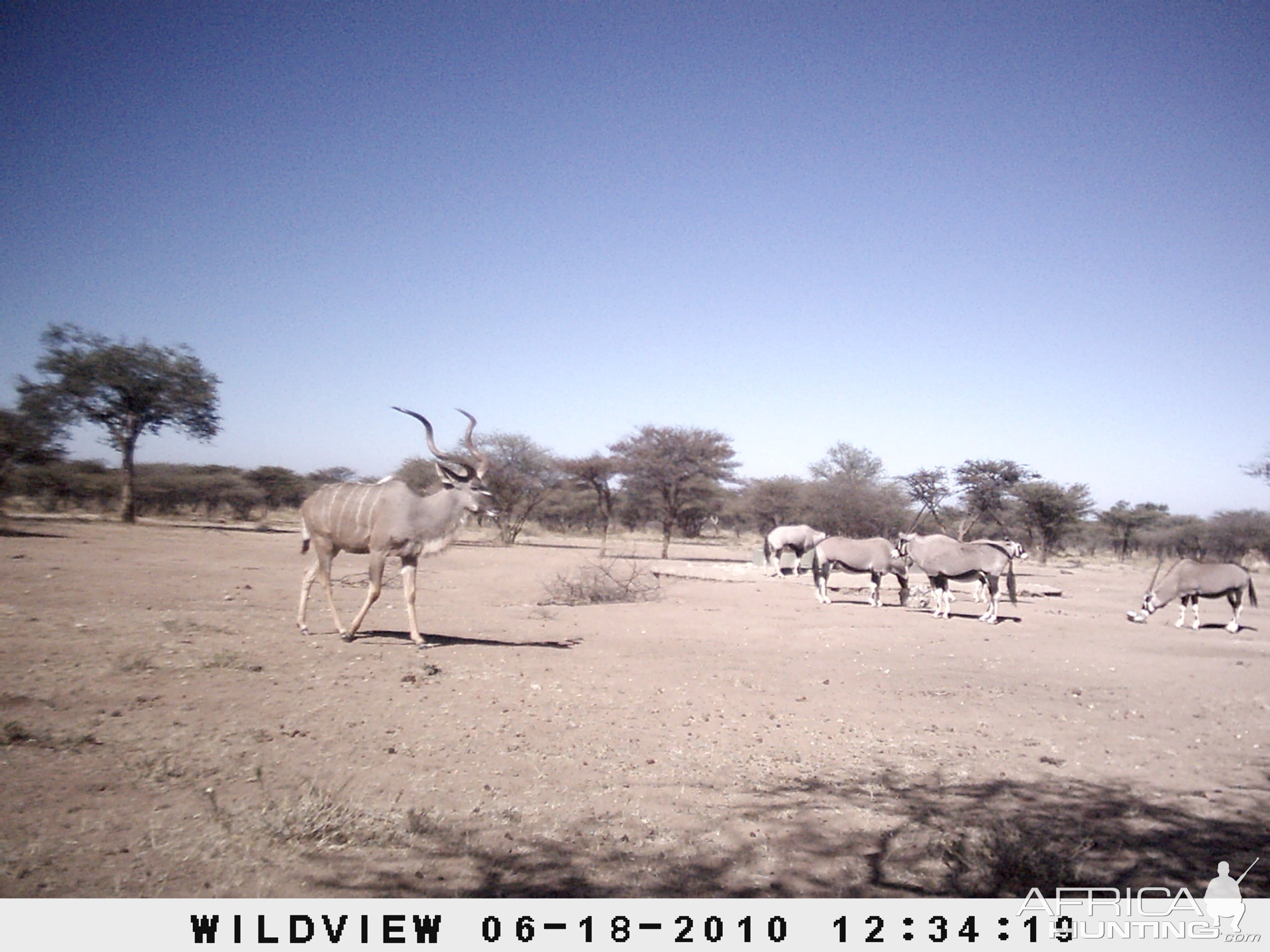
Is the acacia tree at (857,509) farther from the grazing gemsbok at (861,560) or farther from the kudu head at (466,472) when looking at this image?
the kudu head at (466,472)

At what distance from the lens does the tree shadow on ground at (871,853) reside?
330cm

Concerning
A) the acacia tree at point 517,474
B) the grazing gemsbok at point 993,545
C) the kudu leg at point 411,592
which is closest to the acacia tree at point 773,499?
the acacia tree at point 517,474

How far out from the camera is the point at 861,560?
692 inches

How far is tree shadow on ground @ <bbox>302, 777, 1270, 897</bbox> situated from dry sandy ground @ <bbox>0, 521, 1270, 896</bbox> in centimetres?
2

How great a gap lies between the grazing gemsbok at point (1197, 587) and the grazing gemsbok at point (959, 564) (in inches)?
120

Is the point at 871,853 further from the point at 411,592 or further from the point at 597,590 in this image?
the point at 597,590

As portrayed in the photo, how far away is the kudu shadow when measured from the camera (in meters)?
8.78

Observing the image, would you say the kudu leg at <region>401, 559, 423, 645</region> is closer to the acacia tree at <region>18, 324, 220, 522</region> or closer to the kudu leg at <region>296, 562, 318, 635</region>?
the kudu leg at <region>296, 562, 318, 635</region>

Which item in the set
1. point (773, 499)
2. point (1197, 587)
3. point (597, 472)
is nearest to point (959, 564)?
point (1197, 587)

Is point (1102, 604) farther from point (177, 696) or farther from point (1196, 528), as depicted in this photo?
point (1196, 528)

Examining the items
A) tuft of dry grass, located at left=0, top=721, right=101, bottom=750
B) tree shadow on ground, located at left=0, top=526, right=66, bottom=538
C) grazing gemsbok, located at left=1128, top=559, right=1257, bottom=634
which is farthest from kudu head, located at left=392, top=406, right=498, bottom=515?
tree shadow on ground, located at left=0, top=526, right=66, bottom=538

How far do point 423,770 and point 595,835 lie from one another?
1451mm

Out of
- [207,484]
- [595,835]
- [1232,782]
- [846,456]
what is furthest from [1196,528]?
[207,484]

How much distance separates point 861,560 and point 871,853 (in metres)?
14.5
